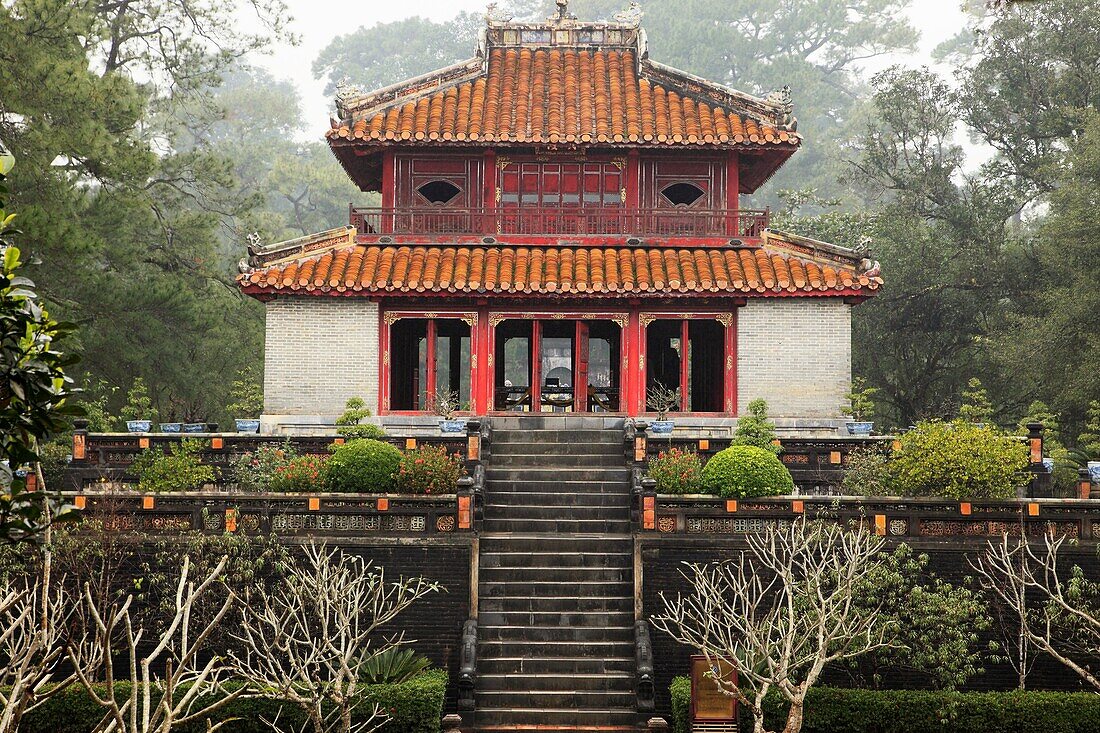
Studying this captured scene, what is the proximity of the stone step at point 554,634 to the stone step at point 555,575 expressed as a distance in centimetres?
76

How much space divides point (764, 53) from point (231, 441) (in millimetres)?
44467

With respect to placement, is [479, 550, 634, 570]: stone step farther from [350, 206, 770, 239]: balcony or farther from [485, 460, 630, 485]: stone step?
[350, 206, 770, 239]: balcony

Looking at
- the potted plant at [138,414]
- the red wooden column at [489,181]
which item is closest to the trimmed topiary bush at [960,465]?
the red wooden column at [489,181]

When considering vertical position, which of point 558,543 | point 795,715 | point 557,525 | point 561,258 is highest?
point 561,258

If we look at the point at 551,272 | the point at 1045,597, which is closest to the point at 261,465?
the point at 551,272

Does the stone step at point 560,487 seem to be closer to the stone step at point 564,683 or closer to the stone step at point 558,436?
the stone step at point 558,436

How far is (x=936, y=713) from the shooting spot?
15195mm

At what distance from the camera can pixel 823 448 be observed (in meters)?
19.9

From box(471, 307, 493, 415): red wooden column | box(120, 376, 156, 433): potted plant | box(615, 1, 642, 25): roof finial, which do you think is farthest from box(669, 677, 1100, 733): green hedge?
box(615, 1, 642, 25): roof finial

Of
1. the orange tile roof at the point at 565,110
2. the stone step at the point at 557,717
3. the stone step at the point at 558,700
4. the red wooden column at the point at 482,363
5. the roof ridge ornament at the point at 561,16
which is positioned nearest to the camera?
the stone step at the point at 557,717

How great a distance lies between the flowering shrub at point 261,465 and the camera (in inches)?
759

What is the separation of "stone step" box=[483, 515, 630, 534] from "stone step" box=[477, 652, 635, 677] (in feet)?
7.59

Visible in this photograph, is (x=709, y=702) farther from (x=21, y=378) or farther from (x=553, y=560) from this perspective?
(x=21, y=378)

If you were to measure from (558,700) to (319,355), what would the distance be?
8845mm
